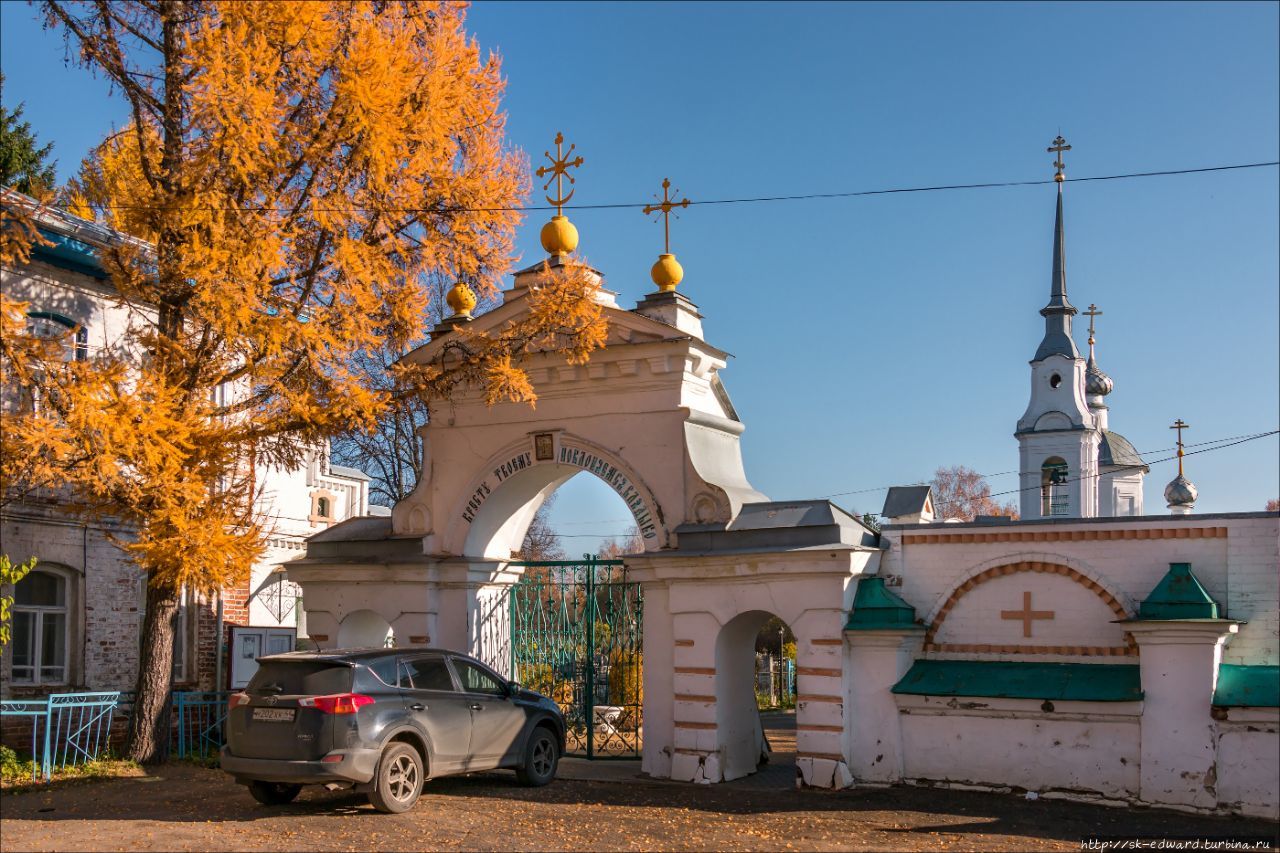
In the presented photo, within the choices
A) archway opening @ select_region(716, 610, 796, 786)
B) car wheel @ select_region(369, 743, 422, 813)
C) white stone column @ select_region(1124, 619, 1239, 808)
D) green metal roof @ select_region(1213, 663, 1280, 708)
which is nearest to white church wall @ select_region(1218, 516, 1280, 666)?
green metal roof @ select_region(1213, 663, 1280, 708)

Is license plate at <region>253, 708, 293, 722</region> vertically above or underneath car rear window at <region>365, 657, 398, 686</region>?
underneath

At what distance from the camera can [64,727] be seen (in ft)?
52.2

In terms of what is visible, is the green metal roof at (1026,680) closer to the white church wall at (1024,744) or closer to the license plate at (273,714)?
the white church wall at (1024,744)

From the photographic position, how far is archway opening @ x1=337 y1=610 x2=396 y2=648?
1681 cm

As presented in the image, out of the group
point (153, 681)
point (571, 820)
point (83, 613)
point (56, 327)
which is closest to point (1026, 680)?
point (571, 820)

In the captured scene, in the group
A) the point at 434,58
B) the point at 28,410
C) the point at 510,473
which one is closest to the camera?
the point at 28,410

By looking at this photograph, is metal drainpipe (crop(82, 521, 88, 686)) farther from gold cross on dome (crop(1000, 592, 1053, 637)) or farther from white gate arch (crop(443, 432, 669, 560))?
gold cross on dome (crop(1000, 592, 1053, 637))

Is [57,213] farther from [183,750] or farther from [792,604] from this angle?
[792,604]

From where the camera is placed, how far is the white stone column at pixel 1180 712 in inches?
470

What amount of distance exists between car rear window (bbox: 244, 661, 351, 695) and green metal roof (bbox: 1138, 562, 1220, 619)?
7912 mm

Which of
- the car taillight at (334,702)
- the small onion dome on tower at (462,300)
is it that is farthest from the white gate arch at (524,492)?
the car taillight at (334,702)

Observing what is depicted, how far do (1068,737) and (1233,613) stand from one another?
2.09m

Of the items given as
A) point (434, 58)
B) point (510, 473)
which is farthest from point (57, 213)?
point (510, 473)

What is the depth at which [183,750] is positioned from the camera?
53.6 feet
